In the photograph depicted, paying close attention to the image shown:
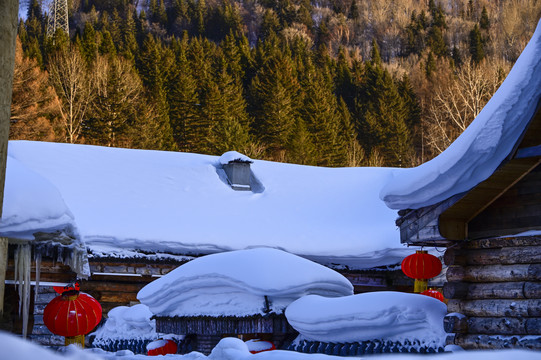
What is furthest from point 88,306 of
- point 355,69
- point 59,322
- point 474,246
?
point 355,69

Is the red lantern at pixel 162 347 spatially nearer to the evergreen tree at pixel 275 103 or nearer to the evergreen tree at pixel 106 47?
the evergreen tree at pixel 275 103

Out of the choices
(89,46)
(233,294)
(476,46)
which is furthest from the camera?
(476,46)

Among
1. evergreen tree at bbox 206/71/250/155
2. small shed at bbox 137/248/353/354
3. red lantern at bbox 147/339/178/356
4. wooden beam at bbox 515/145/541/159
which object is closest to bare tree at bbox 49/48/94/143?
evergreen tree at bbox 206/71/250/155

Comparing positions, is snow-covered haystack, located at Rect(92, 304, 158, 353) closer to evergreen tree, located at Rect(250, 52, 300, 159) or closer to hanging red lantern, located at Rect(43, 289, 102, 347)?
hanging red lantern, located at Rect(43, 289, 102, 347)

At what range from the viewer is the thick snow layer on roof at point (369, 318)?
7293mm

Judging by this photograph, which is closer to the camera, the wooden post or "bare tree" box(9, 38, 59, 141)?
the wooden post

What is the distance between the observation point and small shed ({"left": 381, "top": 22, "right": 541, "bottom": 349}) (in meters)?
6.77

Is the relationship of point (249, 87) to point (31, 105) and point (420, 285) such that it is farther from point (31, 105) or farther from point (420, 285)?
point (420, 285)

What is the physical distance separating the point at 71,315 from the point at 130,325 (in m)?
2.49

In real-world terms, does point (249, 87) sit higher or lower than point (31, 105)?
higher

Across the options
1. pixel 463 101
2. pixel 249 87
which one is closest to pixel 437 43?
pixel 249 87

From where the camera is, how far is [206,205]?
16.7 meters

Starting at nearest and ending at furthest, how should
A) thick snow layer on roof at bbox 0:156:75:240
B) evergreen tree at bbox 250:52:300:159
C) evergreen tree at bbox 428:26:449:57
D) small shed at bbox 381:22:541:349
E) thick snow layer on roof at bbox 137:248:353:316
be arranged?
thick snow layer on roof at bbox 0:156:75:240 → small shed at bbox 381:22:541:349 → thick snow layer on roof at bbox 137:248:353:316 → evergreen tree at bbox 250:52:300:159 → evergreen tree at bbox 428:26:449:57

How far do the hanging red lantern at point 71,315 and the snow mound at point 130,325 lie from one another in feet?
5.20
